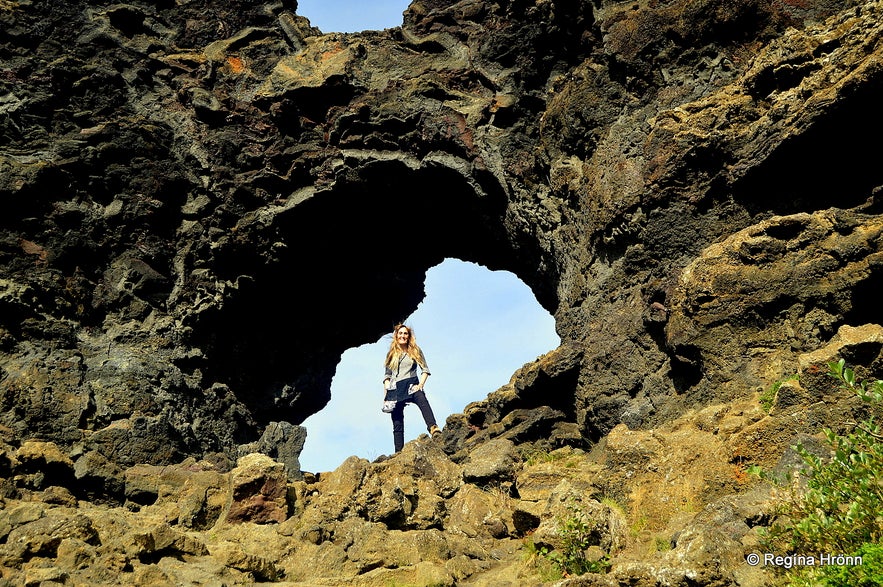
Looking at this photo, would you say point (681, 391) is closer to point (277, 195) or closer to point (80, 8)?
point (277, 195)

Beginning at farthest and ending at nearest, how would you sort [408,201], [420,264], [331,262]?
[420,264] → [331,262] → [408,201]

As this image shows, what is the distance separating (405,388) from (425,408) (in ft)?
2.03

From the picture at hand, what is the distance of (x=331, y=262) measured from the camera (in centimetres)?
1788

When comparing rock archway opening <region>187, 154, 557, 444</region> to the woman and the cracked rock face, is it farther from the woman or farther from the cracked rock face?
the woman

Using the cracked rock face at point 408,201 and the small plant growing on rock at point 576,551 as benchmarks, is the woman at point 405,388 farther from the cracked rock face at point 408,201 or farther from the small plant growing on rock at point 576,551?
the small plant growing on rock at point 576,551

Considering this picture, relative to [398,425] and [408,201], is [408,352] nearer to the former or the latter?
[398,425]

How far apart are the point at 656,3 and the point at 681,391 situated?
7717 mm

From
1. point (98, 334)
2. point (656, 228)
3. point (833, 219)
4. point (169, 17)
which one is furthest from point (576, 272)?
point (169, 17)

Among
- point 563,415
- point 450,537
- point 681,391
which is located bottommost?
point 450,537

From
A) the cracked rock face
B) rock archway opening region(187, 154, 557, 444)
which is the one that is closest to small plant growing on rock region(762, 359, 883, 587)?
the cracked rock face

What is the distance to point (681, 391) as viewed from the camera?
1005 cm

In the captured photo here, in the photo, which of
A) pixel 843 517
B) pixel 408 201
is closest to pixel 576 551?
pixel 843 517

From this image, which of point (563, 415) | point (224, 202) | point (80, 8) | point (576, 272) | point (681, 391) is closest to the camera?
point (681, 391)

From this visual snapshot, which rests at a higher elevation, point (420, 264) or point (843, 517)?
point (420, 264)
